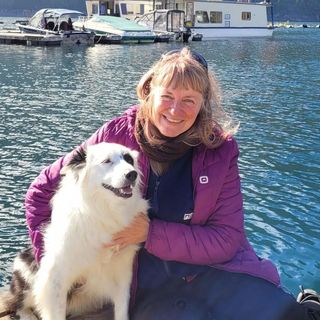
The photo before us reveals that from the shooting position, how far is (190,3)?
198 ft

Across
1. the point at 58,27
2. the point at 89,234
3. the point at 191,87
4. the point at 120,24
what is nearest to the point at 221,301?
the point at 89,234

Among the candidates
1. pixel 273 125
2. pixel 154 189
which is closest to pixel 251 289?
pixel 154 189

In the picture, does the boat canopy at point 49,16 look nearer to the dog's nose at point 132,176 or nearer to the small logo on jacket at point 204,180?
the small logo on jacket at point 204,180

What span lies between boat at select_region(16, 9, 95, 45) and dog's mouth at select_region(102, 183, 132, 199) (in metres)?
41.2

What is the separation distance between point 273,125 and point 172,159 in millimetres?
12464

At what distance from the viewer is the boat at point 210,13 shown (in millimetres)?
60250

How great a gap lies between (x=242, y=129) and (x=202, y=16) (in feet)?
161

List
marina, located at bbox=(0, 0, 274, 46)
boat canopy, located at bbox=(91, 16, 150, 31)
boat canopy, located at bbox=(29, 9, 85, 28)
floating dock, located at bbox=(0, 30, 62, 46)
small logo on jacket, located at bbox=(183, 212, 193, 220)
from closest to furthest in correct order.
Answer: small logo on jacket, located at bbox=(183, 212, 193, 220) < floating dock, located at bbox=(0, 30, 62, 46) < marina, located at bbox=(0, 0, 274, 46) < boat canopy, located at bbox=(29, 9, 85, 28) < boat canopy, located at bbox=(91, 16, 150, 31)

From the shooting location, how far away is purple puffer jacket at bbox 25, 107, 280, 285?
11.6 ft

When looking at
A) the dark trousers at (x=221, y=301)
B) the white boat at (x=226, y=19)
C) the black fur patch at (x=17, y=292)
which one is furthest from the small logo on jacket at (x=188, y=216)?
the white boat at (x=226, y=19)

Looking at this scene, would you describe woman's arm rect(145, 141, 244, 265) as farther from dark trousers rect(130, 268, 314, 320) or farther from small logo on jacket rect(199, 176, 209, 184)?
dark trousers rect(130, 268, 314, 320)

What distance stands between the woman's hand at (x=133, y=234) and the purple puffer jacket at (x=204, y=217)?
46 mm

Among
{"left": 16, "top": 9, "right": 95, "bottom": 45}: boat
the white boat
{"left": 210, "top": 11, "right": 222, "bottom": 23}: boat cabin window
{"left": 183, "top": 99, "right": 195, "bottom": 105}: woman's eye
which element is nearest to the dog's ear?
{"left": 183, "top": 99, "right": 195, "bottom": 105}: woman's eye

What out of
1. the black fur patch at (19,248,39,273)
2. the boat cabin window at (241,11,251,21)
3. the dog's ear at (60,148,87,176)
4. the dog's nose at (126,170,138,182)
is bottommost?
the black fur patch at (19,248,39,273)
